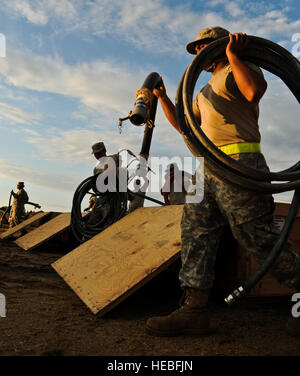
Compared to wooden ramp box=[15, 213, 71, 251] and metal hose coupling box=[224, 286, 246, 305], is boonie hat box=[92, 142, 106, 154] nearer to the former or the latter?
wooden ramp box=[15, 213, 71, 251]

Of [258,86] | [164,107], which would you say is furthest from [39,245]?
[258,86]

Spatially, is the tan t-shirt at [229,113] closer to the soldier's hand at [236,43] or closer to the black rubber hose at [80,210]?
the soldier's hand at [236,43]

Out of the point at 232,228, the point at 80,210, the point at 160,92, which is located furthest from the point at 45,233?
the point at 232,228

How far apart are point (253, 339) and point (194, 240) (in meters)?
0.71

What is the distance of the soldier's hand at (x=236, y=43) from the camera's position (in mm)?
1991

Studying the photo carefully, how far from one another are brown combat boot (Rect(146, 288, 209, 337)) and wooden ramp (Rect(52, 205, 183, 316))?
328 millimetres

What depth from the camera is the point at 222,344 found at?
1904mm

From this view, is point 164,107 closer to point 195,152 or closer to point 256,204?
point 195,152

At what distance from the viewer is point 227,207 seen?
2.03m

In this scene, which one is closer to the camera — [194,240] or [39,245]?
[194,240]

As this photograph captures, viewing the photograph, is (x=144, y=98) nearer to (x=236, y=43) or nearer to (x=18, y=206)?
(x=236, y=43)

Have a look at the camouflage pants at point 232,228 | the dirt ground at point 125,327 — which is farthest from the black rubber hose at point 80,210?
the camouflage pants at point 232,228

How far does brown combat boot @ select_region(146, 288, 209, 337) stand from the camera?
6.68ft

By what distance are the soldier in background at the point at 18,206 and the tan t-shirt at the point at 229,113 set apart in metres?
11.1
